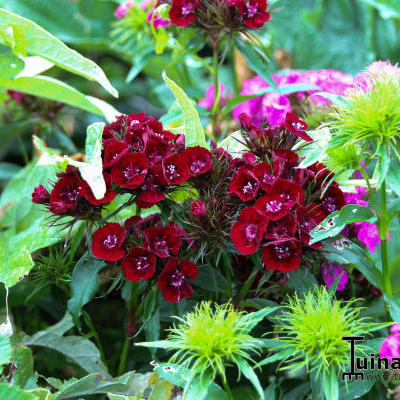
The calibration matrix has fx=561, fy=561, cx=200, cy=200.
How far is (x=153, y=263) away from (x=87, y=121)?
1411 mm

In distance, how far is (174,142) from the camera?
1000 mm

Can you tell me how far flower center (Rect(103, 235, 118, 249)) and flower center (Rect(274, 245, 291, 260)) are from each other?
26cm

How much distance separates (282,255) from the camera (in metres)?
0.86

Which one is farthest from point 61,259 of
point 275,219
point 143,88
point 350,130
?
point 143,88

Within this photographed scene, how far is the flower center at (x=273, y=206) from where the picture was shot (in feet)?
2.83

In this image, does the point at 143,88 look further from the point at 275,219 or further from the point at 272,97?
the point at 275,219

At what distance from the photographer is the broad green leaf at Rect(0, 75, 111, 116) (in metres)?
1.30

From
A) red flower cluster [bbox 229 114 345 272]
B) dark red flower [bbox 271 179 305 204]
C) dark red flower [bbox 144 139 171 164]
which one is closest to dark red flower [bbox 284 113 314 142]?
red flower cluster [bbox 229 114 345 272]

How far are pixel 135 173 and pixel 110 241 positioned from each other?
0.39 ft

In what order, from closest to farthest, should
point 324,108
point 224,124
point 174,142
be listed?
point 174,142
point 324,108
point 224,124

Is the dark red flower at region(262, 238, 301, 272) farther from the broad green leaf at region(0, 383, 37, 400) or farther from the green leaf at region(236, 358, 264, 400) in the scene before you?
the broad green leaf at region(0, 383, 37, 400)

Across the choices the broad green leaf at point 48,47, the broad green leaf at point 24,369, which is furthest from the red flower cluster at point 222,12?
the broad green leaf at point 24,369

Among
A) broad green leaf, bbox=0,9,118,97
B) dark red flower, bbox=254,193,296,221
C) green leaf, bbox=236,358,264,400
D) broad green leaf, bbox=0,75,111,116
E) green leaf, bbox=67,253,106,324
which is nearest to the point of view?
green leaf, bbox=236,358,264,400

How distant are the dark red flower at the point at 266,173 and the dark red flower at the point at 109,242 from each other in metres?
0.24
